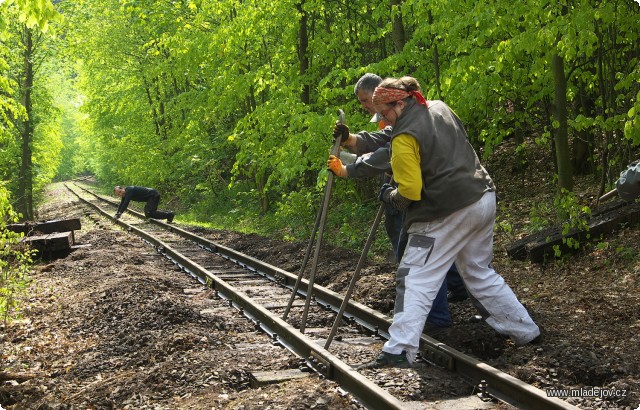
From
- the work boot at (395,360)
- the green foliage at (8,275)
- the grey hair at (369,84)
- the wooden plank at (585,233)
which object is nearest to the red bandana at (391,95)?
the grey hair at (369,84)

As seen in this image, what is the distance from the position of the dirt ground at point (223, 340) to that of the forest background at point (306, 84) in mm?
1322

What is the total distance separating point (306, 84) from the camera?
17.2m

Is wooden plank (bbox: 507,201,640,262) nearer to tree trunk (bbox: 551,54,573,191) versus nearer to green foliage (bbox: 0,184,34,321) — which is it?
tree trunk (bbox: 551,54,573,191)

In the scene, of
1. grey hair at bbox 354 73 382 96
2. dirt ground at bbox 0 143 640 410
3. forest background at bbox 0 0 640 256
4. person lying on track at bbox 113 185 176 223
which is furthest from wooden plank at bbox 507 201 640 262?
person lying on track at bbox 113 185 176 223

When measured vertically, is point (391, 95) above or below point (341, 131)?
above

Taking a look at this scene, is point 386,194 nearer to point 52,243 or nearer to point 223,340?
point 223,340

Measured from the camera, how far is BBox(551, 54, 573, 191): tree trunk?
10359 mm

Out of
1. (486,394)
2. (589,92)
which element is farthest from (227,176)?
(486,394)

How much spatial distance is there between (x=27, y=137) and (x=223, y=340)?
87.4ft

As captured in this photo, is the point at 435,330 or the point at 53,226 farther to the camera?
the point at 53,226

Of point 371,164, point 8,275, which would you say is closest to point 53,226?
point 8,275

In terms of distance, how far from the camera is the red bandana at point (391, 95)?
5055 millimetres

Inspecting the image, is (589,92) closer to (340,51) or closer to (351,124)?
(351,124)

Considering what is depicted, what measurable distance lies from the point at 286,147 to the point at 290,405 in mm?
10563
